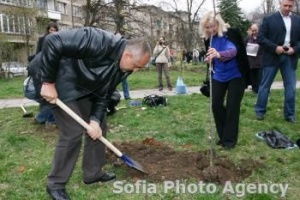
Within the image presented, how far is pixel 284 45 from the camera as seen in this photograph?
22.3ft

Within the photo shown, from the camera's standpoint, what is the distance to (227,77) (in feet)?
17.8

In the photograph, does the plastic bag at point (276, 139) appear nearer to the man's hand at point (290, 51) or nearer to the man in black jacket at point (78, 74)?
the man's hand at point (290, 51)

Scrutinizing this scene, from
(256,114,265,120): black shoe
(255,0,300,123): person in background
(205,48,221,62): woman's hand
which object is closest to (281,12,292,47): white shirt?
(255,0,300,123): person in background

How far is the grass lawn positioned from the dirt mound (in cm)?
12

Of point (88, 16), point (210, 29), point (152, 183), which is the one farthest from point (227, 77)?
point (88, 16)

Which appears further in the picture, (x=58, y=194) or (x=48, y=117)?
(x=48, y=117)

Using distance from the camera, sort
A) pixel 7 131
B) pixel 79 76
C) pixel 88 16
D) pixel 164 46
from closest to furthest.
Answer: pixel 79 76, pixel 7 131, pixel 164 46, pixel 88 16

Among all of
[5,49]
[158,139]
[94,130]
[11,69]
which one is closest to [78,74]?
[94,130]

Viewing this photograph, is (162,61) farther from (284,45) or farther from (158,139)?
(158,139)

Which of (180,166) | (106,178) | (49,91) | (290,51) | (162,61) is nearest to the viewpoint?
Result: (49,91)

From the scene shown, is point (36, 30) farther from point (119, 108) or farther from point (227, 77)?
point (227, 77)

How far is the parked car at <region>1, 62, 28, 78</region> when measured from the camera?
86.3ft

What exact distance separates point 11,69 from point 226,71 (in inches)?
990

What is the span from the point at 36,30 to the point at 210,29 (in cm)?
2807
